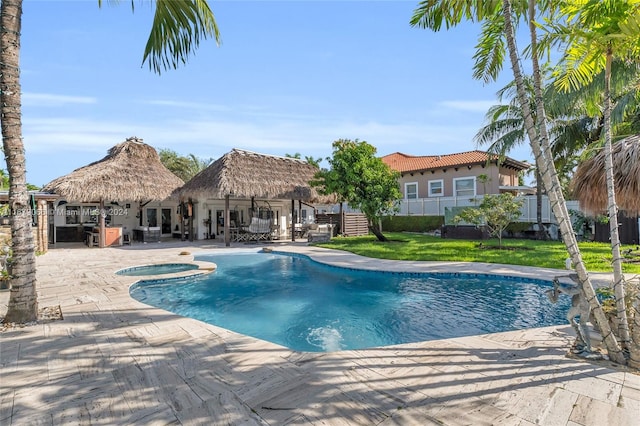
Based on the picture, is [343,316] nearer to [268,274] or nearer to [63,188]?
[268,274]

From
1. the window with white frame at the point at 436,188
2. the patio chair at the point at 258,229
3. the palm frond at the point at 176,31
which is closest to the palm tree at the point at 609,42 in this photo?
the palm frond at the point at 176,31

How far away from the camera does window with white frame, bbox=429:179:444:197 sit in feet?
73.5

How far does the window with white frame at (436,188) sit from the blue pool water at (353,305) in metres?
14.6

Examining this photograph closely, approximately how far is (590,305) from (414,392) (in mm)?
1935

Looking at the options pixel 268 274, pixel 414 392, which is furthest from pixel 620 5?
pixel 268 274

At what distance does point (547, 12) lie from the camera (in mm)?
4613

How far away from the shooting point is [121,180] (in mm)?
16750

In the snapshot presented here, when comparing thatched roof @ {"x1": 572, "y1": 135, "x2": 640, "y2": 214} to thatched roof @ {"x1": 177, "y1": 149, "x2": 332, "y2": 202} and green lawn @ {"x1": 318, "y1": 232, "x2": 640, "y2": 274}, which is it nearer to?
green lawn @ {"x1": 318, "y1": 232, "x2": 640, "y2": 274}

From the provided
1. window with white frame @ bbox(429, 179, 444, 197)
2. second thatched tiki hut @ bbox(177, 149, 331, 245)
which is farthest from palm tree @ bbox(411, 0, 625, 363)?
window with white frame @ bbox(429, 179, 444, 197)

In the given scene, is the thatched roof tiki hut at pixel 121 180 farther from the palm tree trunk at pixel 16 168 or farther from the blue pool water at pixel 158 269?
the palm tree trunk at pixel 16 168

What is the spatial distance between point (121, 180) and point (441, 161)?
18.8 meters

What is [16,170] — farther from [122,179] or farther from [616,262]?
[122,179]

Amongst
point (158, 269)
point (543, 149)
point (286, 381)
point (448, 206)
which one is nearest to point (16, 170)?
point (286, 381)

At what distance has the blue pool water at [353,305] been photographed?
5512mm
